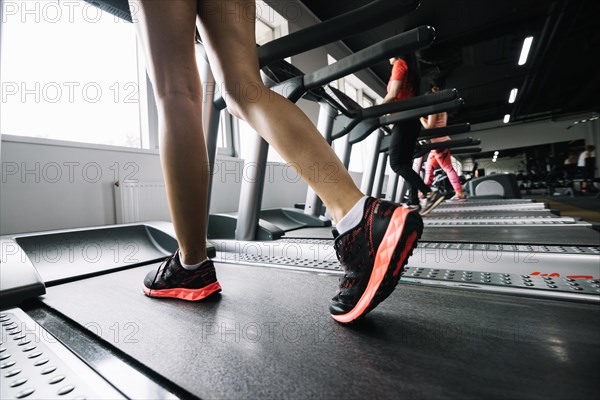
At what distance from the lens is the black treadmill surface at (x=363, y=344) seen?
16.6 inches

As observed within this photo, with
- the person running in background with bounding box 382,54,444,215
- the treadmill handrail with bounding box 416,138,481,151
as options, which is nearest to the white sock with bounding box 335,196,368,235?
the person running in background with bounding box 382,54,444,215

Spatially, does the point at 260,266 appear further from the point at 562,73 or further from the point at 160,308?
the point at 562,73

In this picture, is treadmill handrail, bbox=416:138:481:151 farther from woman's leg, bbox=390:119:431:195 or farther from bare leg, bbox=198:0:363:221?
bare leg, bbox=198:0:363:221

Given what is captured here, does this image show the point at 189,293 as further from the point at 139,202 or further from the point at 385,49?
the point at 139,202

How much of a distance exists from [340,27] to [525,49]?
7949mm

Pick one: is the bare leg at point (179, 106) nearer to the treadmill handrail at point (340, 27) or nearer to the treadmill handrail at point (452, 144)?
the treadmill handrail at point (340, 27)

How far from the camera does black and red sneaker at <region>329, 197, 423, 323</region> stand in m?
0.53

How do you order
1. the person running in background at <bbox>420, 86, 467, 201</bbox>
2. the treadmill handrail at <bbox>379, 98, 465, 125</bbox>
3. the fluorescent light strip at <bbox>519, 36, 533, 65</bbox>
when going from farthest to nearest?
1. the fluorescent light strip at <bbox>519, 36, 533, 65</bbox>
2. the person running in background at <bbox>420, 86, 467, 201</bbox>
3. the treadmill handrail at <bbox>379, 98, 465, 125</bbox>

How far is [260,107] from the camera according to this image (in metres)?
0.67

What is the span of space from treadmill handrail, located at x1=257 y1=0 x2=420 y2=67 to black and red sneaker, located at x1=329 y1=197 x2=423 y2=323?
1.76 ft

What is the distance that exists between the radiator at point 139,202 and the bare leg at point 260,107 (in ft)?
4.43

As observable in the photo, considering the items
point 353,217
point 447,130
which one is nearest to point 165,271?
point 353,217

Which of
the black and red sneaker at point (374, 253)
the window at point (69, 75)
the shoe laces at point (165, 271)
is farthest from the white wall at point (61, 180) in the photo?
the black and red sneaker at point (374, 253)

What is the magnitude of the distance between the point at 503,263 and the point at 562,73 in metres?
10.7
